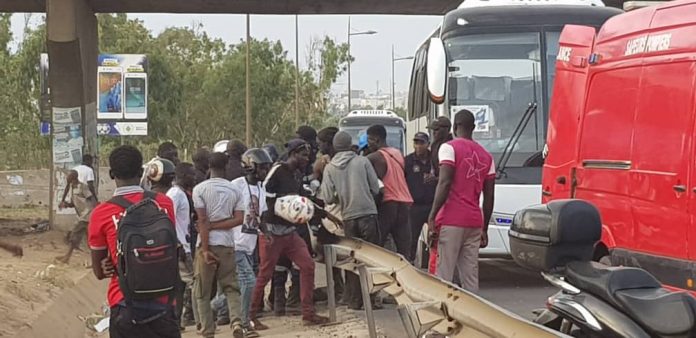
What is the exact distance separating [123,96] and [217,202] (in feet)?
48.3

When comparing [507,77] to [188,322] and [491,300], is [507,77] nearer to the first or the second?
[491,300]

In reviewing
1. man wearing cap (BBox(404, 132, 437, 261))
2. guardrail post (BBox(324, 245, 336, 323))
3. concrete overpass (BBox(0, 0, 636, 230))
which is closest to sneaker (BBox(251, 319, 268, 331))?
guardrail post (BBox(324, 245, 336, 323))

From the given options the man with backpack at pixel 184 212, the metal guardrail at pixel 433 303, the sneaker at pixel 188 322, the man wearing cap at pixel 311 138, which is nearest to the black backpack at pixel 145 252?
the metal guardrail at pixel 433 303

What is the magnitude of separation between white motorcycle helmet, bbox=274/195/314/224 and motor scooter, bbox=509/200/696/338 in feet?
13.4

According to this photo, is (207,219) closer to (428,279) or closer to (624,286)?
(428,279)

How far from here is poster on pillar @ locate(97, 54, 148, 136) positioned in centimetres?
2231

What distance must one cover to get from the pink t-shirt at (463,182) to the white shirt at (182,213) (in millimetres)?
2306

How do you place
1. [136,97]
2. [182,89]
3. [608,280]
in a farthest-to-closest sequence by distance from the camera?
[182,89] → [136,97] → [608,280]

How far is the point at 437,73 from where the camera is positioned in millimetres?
10875

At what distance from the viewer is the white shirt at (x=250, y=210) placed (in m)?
9.19

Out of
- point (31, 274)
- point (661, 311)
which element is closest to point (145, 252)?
point (661, 311)

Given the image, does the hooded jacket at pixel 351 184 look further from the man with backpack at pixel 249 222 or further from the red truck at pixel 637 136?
the red truck at pixel 637 136

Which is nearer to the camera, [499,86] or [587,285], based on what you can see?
[587,285]

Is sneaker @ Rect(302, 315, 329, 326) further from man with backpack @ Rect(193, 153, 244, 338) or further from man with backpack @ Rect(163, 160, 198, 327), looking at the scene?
man with backpack @ Rect(163, 160, 198, 327)
